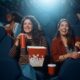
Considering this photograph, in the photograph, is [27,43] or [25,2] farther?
[25,2]

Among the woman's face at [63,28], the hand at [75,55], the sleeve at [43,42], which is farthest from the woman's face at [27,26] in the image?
the hand at [75,55]

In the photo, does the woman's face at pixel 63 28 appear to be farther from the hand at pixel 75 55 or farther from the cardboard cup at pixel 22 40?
the cardboard cup at pixel 22 40

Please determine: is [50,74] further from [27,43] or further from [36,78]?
[27,43]

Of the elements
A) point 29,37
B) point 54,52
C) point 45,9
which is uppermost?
point 45,9

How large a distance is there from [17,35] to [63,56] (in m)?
0.34

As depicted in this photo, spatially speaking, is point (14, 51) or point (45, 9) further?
point (45, 9)

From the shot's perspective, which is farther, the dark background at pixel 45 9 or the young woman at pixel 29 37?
the dark background at pixel 45 9

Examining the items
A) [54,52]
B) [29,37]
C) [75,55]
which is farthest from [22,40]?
[75,55]

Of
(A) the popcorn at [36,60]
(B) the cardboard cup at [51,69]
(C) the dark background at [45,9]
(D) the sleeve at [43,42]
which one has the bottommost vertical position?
(B) the cardboard cup at [51,69]

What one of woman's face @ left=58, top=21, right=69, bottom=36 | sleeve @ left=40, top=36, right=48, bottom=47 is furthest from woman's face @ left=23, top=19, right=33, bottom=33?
woman's face @ left=58, top=21, right=69, bottom=36

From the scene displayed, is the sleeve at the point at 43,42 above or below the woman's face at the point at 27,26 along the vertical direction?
below

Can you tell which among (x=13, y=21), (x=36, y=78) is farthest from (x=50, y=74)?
(x=13, y=21)

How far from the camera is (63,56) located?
63.9 inches

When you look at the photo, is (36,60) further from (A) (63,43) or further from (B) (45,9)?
(B) (45,9)
